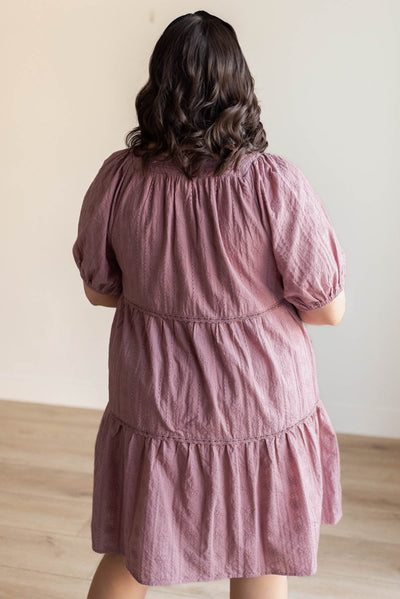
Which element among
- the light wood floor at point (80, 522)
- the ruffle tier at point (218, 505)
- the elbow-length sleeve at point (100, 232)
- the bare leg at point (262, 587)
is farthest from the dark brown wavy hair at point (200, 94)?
the light wood floor at point (80, 522)

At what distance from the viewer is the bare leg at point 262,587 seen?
123 cm

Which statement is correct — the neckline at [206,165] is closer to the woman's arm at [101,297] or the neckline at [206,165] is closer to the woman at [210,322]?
the woman at [210,322]

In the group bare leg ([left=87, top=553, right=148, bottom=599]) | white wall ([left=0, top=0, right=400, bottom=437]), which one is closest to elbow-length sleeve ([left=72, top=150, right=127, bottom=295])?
bare leg ([left=87, top=553, right=148, bottom=599])

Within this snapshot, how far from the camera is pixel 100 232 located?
3.86 ft

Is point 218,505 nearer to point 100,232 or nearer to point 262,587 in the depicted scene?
point 262,587

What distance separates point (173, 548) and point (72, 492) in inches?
40.5

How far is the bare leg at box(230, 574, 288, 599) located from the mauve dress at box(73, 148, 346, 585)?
0.14 feet

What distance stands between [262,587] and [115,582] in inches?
10.4

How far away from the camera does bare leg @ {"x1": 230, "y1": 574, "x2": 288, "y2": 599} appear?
1228 mm

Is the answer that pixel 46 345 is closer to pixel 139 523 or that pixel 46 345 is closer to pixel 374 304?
pixel 374 304

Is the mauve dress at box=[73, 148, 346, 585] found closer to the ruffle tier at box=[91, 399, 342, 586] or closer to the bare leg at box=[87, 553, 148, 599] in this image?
the ruffle tier at box=[91, 399, 342, 586]

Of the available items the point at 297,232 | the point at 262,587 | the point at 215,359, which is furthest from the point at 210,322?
the point at 262,587

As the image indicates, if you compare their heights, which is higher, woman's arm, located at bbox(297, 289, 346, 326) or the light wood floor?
woman's arm, located at bbox(297, 289, 346, 326)

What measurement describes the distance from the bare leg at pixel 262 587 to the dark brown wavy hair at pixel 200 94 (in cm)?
70
